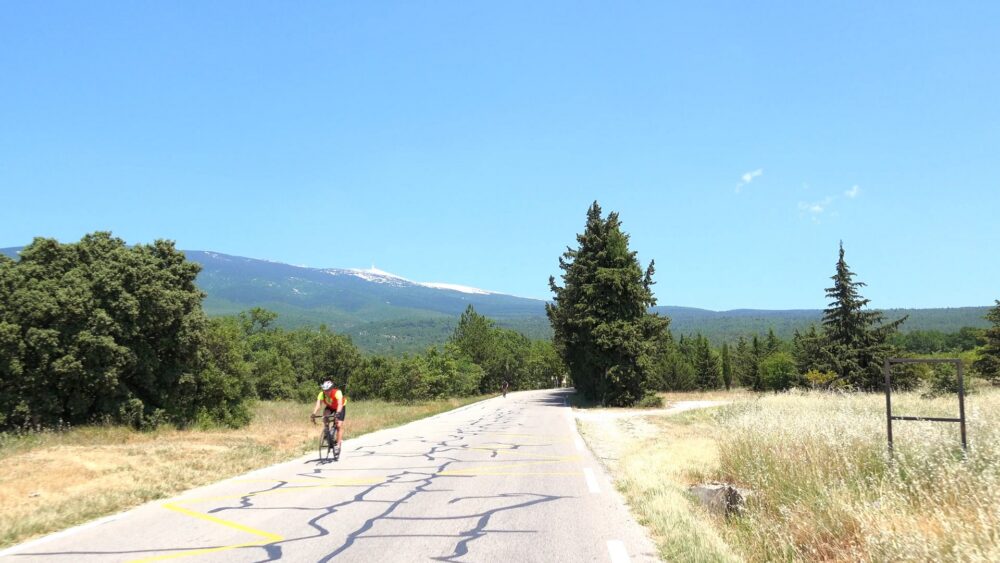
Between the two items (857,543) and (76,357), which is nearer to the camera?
(857,543)

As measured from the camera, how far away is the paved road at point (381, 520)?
593 centimetres

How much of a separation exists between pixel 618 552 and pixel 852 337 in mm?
48871

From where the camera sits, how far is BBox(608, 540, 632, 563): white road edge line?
557 centimetres

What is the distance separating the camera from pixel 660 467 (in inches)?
449

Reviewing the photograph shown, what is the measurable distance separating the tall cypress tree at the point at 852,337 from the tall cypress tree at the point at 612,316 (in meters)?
15.7

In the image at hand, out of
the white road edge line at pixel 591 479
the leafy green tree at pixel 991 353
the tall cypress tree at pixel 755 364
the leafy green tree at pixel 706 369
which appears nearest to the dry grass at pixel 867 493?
the white road edge line at pixel 591 479

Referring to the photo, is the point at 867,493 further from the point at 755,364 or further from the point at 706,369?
the point at 755,364

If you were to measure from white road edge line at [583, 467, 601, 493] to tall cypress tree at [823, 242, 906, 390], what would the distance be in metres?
41.7

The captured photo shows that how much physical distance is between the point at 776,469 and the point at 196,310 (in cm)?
2476

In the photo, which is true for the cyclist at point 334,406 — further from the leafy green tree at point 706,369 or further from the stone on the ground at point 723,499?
the leafy green tree at point 706,369

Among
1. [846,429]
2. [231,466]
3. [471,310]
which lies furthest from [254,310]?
[846,429]

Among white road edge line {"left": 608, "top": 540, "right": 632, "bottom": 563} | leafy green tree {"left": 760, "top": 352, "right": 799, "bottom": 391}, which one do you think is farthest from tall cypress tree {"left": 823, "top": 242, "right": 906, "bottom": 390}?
white road edge line {"left": 608, "top": 540, "right": 632, "bottom": 563}

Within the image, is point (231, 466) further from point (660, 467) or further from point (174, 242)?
point (174, 242)

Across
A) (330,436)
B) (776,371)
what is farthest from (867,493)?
(776,371)
